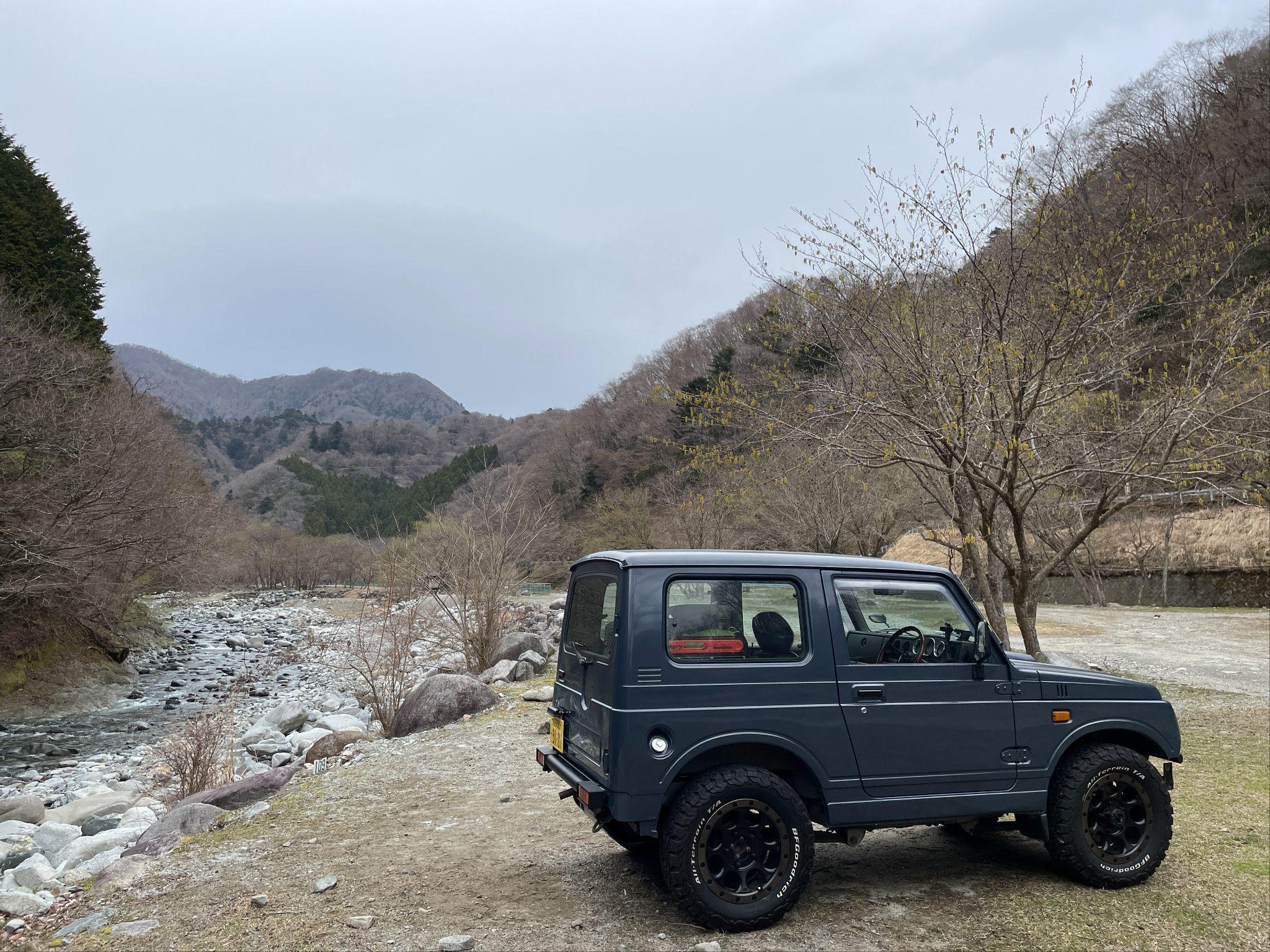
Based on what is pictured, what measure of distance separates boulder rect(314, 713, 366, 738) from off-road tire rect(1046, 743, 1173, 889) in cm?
1026

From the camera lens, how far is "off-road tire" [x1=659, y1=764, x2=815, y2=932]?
4.26 meters

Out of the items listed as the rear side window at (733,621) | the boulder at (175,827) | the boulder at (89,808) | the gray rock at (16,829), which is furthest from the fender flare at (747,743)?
the boulder at (89,808)

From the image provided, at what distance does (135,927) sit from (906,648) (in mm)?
4835

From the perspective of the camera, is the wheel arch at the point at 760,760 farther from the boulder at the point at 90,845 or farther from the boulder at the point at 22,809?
the boulder at the point at 22,809

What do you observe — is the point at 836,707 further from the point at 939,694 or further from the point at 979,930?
the point at 979,930

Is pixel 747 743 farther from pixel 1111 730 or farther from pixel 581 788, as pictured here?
pixel 1111 730

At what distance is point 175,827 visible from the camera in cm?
708

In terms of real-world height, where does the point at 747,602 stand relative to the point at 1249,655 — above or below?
above

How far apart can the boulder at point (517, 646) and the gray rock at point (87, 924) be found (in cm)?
1203

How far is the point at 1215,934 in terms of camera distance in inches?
181

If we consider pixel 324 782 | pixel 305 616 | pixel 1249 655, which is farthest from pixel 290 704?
pixel 305 616

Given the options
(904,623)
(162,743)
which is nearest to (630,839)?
(904,623)

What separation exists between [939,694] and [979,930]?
1.25 m

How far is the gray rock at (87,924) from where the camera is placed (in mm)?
4832
